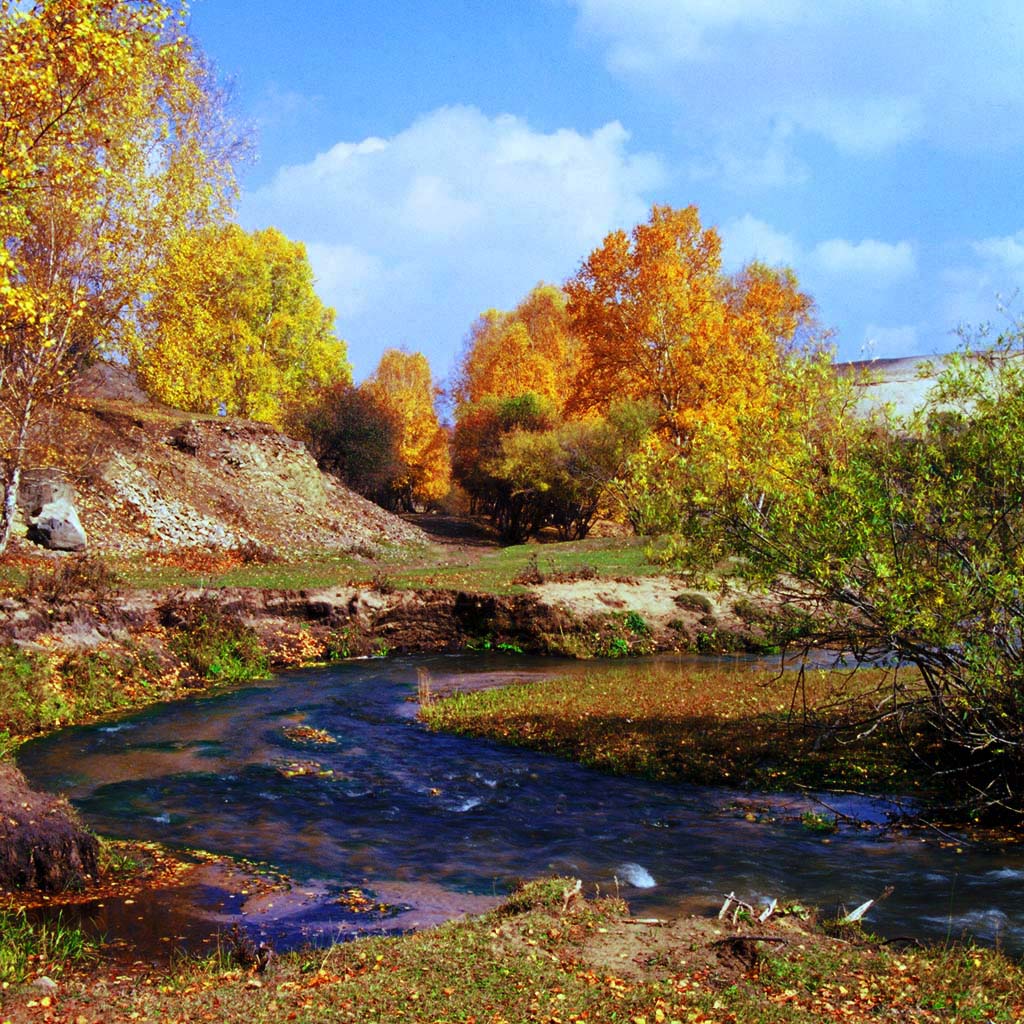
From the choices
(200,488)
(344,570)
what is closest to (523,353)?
(200,488)

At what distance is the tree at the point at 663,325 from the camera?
45.7 metres

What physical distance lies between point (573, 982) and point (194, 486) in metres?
34.5

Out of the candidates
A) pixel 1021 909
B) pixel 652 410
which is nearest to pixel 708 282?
pixel 652 410

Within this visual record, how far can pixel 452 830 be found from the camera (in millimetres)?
11203

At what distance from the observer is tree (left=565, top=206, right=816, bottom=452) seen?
150ft

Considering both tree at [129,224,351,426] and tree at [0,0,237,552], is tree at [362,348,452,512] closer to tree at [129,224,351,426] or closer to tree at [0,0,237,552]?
tree at [129,224,351,426]

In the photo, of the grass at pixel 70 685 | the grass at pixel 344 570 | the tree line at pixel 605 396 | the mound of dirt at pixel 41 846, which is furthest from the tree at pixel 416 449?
the mound of dirt at pixel 41 846

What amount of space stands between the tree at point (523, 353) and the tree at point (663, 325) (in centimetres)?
798

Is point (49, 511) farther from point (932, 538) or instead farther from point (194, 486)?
point (932, 538)

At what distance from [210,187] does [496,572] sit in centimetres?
1589

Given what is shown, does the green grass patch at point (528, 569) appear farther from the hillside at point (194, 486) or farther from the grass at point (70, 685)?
the grass at point (70, 685)

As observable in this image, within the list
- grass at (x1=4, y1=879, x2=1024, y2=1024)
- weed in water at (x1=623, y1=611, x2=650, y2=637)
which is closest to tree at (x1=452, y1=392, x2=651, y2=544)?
weed in water at (x1=623, y1=611, x2=650, y2=637)

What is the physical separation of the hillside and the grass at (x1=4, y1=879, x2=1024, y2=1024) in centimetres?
2230

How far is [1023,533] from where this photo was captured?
10367 millimetres
